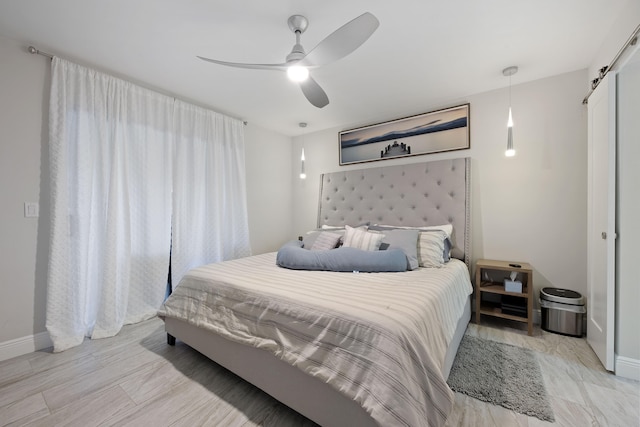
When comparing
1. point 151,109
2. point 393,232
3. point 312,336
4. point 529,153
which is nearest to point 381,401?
point 312,336

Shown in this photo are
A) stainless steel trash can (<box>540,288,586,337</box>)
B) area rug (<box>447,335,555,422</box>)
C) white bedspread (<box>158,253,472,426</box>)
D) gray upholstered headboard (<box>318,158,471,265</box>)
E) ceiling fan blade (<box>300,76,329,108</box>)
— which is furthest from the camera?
gray upholstered headboard (<box>318,158,471,265</box>)

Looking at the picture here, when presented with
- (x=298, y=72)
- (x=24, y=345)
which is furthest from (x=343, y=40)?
(x=24, y=345)

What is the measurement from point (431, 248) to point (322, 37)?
6.60ft

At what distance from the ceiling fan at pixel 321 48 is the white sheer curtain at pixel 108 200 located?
1.39 meters

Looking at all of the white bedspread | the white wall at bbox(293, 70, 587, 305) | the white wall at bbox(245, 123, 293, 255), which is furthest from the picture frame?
the white bedspread

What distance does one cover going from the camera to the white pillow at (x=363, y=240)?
2.46m

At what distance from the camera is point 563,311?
7.47 feet

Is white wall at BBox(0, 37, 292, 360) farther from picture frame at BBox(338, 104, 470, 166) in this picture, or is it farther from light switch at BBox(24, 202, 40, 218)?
picture frame at BBox(338, 104, 470, 166)

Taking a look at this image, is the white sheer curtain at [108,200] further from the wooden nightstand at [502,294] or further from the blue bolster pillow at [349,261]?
the wooden nightstand at [502,294]

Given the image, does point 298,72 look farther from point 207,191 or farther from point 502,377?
point 502,377

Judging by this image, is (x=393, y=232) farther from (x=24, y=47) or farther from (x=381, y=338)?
(x=24, y=47)

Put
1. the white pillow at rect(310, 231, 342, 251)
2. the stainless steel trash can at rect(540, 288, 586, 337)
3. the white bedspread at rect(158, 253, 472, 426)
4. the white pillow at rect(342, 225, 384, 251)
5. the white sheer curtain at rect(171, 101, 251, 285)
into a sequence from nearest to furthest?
the white bedspread at rect(158, 253, 472, 426) → the stainless steel trash can at rect(540, 288, 586, 337) → the white pillow at rect(342, 225, 384, 251) → the white pillow at rect(310, 231, 342, 251) → the white sheer curtain at rect(171, 101, 251, 285)

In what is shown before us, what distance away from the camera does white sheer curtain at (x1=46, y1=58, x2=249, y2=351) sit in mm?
2121

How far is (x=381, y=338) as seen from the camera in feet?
3.59
